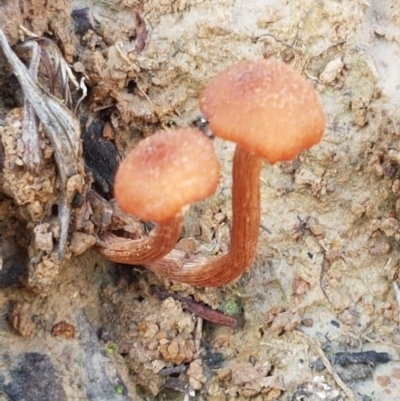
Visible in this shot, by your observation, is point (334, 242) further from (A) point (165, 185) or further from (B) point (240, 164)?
(A) point (165, 185)

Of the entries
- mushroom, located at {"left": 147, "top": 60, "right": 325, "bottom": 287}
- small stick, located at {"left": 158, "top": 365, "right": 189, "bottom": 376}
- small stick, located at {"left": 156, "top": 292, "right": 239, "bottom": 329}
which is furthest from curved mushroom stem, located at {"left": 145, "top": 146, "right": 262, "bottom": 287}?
small stick, located at {"left": 158, "top": 365, "right": 189, "bottom": 376}

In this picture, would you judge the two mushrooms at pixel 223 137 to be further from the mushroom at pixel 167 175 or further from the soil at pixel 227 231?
the soil at pixel 227 231

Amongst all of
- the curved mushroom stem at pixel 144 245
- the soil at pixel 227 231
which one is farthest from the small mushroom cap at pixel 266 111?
the soil at pixel 227 231

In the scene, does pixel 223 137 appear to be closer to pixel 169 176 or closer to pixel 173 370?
pixel 169 176

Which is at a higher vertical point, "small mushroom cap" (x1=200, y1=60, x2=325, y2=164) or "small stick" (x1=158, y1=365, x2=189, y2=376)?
"small mushroom cap" (x1=200, y1=60, x2=325, y2=164)

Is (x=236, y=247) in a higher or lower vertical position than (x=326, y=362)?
higher

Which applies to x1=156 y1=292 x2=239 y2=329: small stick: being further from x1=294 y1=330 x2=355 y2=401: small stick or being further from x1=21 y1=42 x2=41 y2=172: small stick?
x1=21 y1=42 x2=41 y2=172: small stick

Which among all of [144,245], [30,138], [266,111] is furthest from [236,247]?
[30,138]
